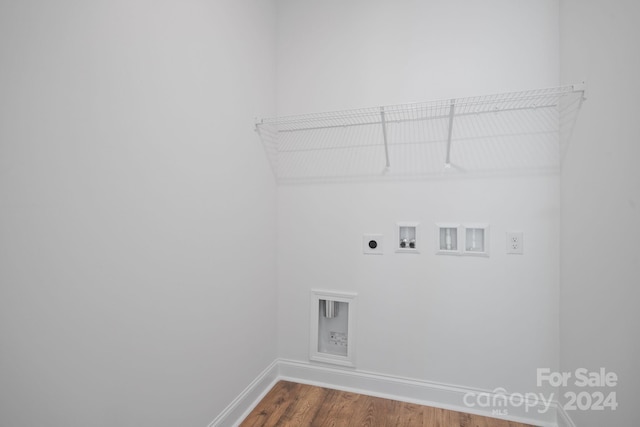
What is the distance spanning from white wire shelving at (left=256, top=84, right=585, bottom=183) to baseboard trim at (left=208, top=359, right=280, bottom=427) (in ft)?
4.34

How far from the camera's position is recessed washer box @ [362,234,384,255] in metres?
2.03

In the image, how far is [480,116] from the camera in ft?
6.03

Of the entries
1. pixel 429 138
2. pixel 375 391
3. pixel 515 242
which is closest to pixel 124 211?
pixel 429 138

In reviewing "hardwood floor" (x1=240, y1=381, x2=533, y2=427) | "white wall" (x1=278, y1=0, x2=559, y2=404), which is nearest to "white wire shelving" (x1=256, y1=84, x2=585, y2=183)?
"white wall" (x1=278, y1=0, x2=559, y2=404)

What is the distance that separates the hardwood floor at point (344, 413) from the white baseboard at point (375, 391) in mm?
40

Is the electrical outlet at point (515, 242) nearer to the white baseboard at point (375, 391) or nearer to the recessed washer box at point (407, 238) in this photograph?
the recessed washer box at point (407, 238)

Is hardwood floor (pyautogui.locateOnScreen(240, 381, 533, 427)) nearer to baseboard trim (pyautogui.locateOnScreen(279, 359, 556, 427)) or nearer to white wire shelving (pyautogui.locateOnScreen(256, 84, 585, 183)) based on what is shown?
baseboard trim (pyautogui.locateOnScreen(279, 359, 556, 427))

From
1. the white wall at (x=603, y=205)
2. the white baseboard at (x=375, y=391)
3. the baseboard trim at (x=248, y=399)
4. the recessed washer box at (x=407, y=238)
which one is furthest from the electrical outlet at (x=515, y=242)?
the baseboard trim at (x=248, y=399)

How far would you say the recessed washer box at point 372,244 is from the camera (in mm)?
2029

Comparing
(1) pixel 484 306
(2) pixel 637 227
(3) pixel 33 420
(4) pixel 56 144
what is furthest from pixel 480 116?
(3) pixel 33 420

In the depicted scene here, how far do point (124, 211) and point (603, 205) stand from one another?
1916mm

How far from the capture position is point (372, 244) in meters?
2.04

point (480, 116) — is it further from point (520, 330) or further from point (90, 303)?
point (90, 303)

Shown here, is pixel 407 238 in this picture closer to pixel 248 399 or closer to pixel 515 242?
pixel 515 242
